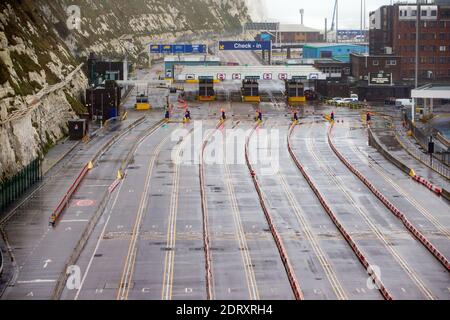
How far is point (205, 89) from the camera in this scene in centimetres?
15175

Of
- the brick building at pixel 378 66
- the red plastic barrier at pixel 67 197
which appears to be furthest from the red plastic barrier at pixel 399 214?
the brick building at pixel 378 66

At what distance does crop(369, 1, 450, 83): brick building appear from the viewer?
168m

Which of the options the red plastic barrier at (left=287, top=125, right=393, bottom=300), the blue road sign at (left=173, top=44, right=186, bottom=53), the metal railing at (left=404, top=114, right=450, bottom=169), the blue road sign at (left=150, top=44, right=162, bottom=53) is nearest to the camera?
the red plastic barrier at (left=287, top=125, right=393, bottom=300)

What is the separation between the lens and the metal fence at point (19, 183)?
7169 cm

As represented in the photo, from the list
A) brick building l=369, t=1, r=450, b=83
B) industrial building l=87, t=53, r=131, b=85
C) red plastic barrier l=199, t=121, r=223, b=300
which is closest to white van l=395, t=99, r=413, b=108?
brick building l=369, t=1, r=450, b=83

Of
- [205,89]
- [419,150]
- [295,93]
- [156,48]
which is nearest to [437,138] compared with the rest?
[419,150]

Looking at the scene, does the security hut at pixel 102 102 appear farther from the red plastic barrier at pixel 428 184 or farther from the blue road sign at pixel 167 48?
the blue road sign at pixel 167 48

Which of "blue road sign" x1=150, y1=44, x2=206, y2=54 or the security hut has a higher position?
"blue road sign" x1=150, y1=44, x2=206, y2=54

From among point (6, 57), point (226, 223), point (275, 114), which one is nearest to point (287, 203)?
point (226, 223)

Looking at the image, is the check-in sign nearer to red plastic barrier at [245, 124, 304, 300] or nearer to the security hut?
the security hut

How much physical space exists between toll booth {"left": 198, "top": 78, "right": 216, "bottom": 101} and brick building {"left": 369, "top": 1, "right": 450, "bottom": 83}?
35181mm

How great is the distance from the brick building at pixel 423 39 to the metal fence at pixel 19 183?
98256mm

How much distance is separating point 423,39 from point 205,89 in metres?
42.2

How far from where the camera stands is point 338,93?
15462cm
